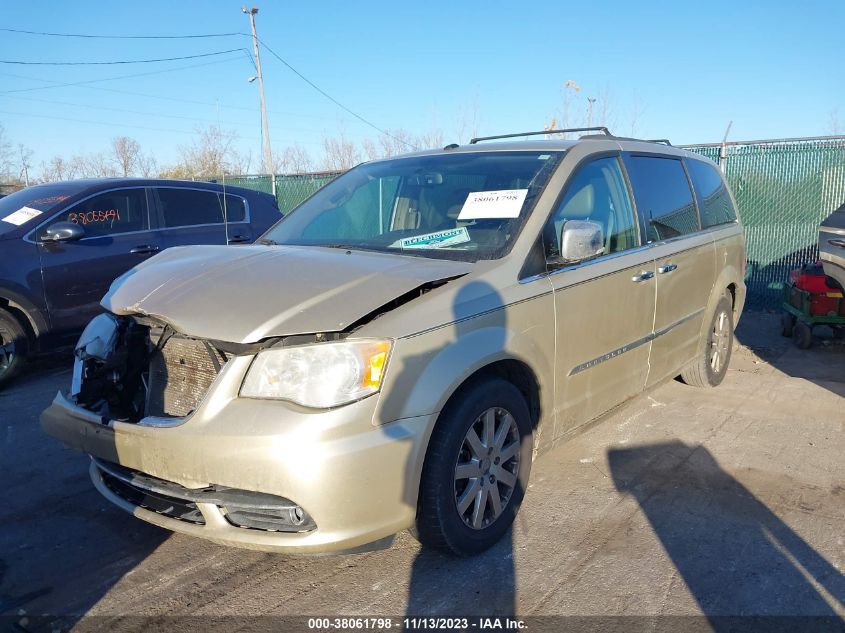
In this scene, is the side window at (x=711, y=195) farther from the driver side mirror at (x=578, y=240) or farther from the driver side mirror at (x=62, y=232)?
the driver side mirror at (x=62, y=232)

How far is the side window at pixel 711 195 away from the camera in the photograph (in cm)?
519

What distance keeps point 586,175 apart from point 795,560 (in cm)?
220

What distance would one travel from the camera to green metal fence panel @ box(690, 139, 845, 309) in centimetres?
891

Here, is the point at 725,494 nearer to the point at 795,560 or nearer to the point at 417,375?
the point at 795,560

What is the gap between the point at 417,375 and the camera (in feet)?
8.58

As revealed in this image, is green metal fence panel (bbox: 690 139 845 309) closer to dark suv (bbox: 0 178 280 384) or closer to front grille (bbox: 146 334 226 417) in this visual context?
dark suv (bbox: 0 178 280 384)

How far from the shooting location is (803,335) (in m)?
7.26

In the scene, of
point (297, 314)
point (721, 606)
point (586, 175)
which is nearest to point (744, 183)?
point (586, 175)

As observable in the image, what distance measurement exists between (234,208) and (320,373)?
18.0 feet

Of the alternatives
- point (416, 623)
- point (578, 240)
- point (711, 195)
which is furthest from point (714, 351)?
point (416, 623)

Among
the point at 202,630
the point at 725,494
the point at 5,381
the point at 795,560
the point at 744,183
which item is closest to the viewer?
the point at 202,630

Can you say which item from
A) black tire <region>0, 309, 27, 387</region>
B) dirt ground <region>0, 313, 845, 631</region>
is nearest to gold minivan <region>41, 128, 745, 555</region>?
dirt ground <region>0, 313, 845, 631</region>

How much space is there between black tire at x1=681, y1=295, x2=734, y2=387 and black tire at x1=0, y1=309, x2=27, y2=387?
5.57 metres

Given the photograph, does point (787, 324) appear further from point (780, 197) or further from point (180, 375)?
point (180, 375)
